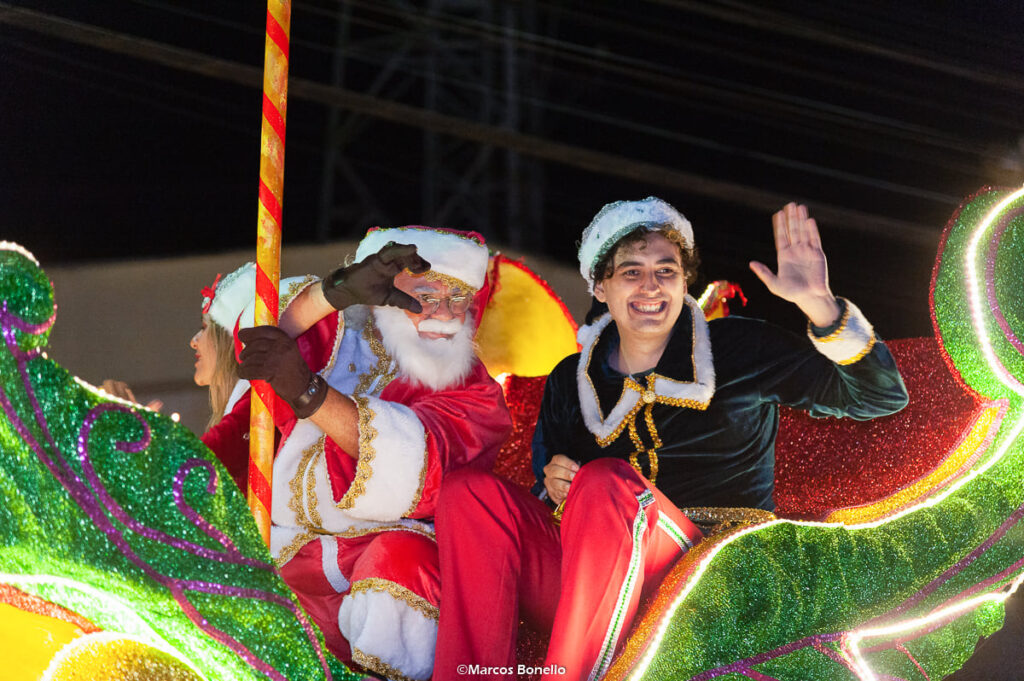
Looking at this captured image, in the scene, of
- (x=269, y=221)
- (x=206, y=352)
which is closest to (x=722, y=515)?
(x=269, y=221)

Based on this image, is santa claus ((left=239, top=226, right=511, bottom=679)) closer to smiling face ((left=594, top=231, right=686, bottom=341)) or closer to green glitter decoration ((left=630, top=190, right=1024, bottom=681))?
smiling face ((left=594, top=231, right=686, bottom=341))

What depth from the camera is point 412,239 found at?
89.0 inches

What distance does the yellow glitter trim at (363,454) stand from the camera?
6.59 ft

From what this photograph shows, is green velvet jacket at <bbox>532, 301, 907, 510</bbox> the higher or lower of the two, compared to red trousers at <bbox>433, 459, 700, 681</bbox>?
higher

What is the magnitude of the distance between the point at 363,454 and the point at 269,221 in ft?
1.40

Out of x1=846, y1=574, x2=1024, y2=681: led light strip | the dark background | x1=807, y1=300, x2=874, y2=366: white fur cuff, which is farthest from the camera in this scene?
the dark background

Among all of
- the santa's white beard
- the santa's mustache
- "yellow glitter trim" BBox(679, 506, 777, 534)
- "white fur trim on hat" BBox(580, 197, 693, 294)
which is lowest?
"yellow glitter trim" BBox(679, 506, 777, 534)

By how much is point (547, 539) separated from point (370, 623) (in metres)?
0.31

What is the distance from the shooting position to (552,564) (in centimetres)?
193

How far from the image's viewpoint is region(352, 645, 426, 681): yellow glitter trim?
1901mm

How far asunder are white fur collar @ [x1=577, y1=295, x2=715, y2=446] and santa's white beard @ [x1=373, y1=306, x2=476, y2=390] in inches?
8.9

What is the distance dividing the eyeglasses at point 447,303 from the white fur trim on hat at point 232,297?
0.37m

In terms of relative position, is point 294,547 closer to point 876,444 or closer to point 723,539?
point 723,539

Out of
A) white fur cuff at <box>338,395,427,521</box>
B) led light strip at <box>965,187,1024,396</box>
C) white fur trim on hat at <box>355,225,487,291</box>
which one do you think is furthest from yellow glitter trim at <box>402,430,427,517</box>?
led light strip at <box>965,187,1024,396</box>
